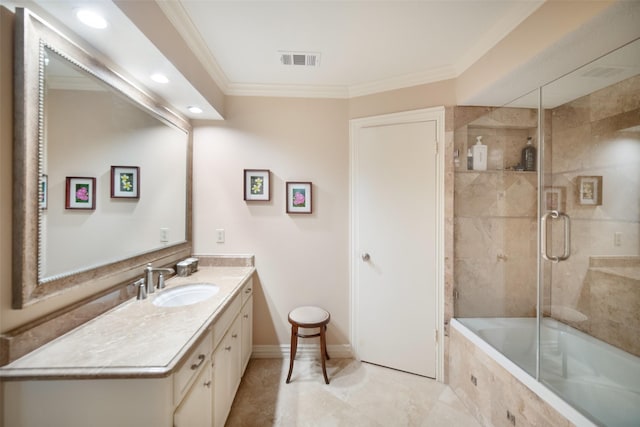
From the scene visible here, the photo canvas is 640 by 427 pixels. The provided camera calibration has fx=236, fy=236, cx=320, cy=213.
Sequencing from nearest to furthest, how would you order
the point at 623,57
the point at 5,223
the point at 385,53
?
the point at 5,223
the point at 623,57
the point at 385,53

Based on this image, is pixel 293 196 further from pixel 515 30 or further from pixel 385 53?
pixel 515 30

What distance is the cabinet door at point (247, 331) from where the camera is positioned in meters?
1.92

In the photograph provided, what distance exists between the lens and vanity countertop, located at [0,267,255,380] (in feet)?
2.69

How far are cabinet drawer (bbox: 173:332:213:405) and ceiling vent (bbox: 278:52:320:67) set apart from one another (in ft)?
6.33

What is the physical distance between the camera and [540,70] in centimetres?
145

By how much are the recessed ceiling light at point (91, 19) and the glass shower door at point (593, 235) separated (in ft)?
8.61

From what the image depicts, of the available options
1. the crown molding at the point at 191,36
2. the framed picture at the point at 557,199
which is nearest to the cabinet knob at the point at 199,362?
the crown molding at the point at 191,36

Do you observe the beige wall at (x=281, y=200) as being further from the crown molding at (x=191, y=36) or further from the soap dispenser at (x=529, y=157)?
the soap dispenser at (x=529, y=157)

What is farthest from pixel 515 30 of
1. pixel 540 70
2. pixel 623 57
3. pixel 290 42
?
pixel 290 42

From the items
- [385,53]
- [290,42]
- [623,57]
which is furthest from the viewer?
[385,53]

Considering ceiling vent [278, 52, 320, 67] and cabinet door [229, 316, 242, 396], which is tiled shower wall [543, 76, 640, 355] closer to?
ceiling vent [278, 52, 320, 67]

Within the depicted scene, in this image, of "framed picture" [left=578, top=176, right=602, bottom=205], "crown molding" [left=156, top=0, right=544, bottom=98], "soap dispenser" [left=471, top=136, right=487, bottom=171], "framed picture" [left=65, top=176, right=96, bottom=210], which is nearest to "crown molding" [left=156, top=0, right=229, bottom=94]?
"crown molding" [left=156, top=0, right=544, bottom=98]

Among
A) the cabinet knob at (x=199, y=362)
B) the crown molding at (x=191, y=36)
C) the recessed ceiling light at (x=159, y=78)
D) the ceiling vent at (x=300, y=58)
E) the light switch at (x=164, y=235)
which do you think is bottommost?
the cabinet knob at (x=199, y=362)

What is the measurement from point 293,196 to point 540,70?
1.93 meters
